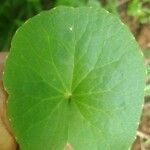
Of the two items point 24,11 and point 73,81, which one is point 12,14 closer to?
point 24,11

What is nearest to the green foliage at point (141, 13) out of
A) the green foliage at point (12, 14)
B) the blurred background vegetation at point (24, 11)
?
the blurred background vegetation at point (24, 11)

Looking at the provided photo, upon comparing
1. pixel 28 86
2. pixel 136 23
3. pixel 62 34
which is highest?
pixel 62 34

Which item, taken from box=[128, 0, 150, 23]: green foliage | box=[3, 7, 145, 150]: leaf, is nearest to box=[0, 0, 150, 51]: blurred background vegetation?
box=[128, 0, 150, 23]: green foliage

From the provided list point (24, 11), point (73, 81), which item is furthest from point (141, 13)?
point (73, 81)

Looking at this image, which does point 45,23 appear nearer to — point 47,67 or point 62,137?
point 47,67

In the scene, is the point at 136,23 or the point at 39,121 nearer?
the point at 39,121

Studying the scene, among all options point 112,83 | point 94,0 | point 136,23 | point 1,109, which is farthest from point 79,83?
point 136,23

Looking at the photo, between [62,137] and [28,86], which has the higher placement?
[28,86]

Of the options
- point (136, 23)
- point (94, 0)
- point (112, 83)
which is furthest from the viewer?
point (136, 23)

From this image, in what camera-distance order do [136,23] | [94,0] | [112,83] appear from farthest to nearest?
[136,23] → [94,0] → [112,83]
